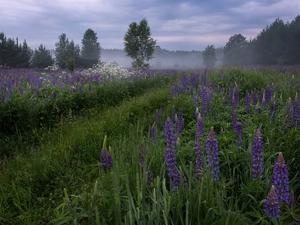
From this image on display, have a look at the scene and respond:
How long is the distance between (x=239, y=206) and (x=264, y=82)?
27.8 ft

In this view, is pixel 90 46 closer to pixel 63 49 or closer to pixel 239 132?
pixel 63 49

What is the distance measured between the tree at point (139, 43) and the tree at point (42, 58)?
458 inches

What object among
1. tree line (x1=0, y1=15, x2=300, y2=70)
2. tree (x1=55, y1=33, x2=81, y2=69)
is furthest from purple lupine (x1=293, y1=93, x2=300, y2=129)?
tree (x1=55, y1=33, x2=81, y2=69)

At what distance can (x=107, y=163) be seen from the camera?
7.38 feet

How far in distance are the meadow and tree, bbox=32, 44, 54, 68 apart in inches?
1258

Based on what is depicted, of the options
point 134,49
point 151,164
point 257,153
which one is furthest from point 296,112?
point 134,49

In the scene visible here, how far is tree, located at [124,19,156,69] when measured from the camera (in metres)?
37.8

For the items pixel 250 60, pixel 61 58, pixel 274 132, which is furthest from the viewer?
pixel 250 60

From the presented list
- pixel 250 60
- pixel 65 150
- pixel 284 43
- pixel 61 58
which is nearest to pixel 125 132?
pixel 65 150

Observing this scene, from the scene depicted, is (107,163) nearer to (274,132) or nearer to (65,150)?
(65,150)

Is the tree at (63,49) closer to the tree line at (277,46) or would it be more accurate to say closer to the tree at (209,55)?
the tree line at (277,46)

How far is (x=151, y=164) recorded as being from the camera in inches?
109

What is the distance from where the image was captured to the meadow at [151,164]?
6.08 feet

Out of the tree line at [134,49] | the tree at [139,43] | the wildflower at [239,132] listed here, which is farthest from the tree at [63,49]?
the wildflower at [239,132]
